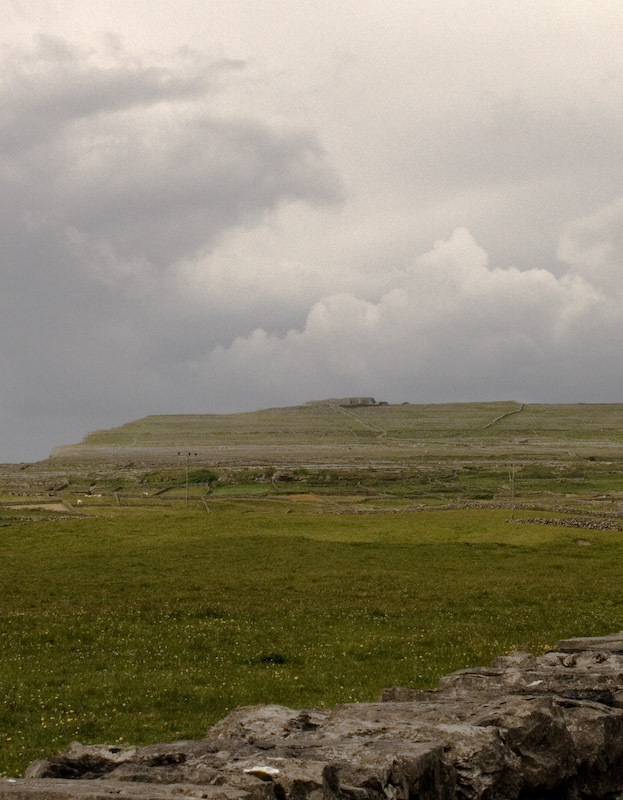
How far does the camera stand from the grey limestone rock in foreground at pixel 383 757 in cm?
980

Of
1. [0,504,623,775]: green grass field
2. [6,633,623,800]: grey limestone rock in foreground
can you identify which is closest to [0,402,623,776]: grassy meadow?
[0,504,623,775]: green grass field

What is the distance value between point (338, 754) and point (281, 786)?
1.49 meters

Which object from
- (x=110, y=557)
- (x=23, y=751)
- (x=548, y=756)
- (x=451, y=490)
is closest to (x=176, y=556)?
(x=110, y=557)

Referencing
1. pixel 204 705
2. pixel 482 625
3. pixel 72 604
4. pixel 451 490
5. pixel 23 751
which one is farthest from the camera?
pixel 451 490

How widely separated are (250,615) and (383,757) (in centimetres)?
2445

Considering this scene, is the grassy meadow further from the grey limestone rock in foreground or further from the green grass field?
the grey limestone rock in foreground

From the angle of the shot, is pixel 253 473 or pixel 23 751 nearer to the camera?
pixel 23 751

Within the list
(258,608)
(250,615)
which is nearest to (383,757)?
(250,615)

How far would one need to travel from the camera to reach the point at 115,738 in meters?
19.4

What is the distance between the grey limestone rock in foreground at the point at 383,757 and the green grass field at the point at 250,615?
23.4 feet

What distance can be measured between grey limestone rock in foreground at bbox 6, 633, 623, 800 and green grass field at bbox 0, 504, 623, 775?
712 centimetres

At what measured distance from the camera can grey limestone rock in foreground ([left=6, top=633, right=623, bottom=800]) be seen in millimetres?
9797

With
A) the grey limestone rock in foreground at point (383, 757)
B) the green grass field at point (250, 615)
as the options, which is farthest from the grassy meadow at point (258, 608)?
the grey limestone rock in foreground at point (383, 757)

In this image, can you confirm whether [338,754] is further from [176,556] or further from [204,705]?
[176,556]
